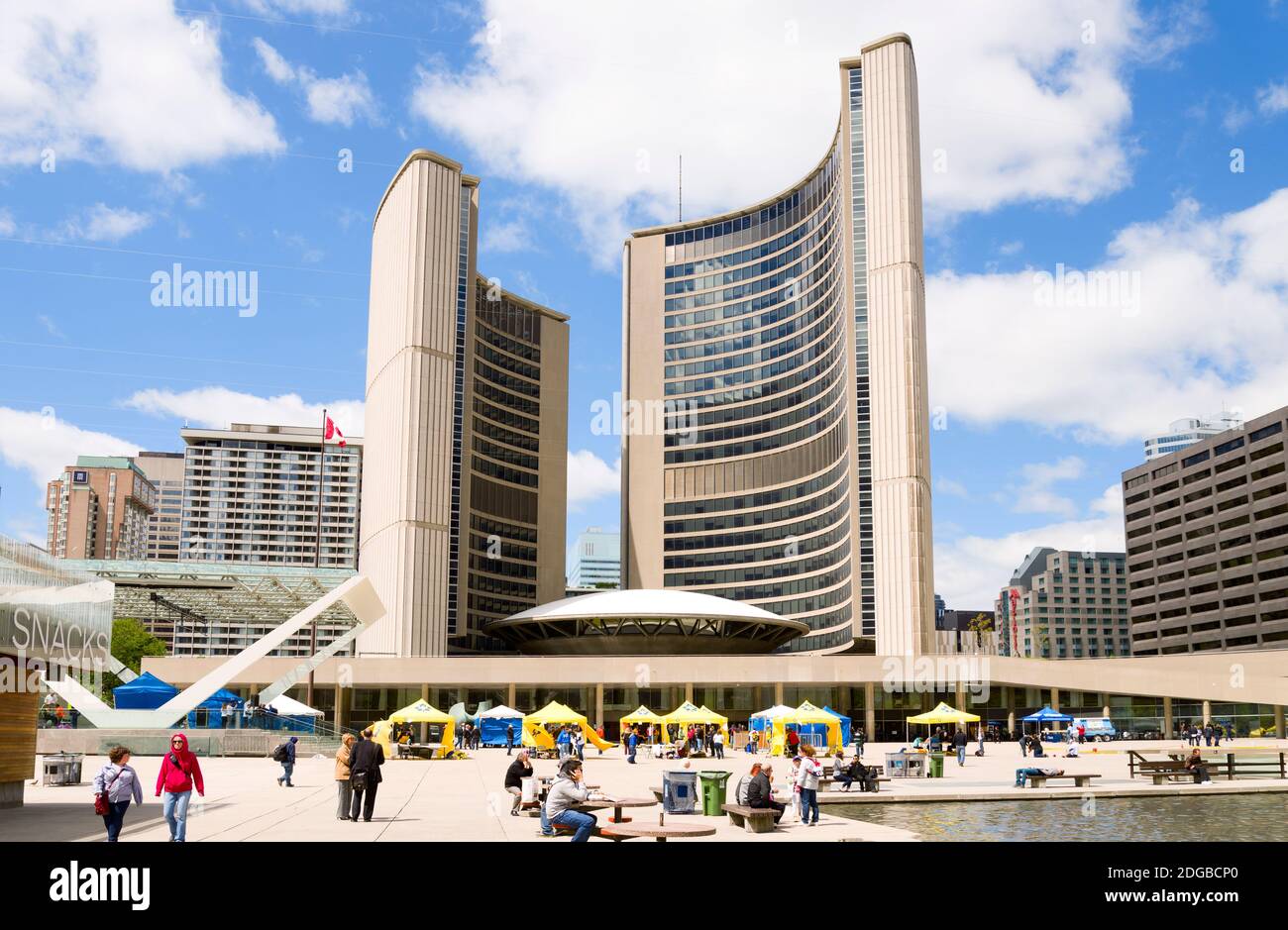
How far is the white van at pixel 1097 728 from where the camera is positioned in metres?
76.1

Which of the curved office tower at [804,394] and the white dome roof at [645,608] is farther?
the curved office tower at [804,394]

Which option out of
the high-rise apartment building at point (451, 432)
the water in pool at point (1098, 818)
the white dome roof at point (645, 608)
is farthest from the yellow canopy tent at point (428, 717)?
the high-rise apartment building at point (451, 432)

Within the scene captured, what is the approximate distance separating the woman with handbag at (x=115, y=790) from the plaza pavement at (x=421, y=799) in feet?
4.26

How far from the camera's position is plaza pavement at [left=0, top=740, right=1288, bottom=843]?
62.5 feet

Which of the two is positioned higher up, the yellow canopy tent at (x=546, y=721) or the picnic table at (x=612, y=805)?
the picnic table at (x=612, y=805)

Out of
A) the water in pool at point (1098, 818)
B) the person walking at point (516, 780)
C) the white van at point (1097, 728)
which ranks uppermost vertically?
the person walking at point (516, 780)

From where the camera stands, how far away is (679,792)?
22734 mm

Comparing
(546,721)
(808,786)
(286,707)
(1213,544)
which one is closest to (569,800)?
(808,786)

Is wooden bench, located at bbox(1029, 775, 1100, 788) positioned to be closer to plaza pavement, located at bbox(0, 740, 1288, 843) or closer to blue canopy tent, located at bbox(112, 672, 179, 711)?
plaza pavement, located at bbox(0, 740, 1288, 843)

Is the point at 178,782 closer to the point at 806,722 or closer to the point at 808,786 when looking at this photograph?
the point at 808,786

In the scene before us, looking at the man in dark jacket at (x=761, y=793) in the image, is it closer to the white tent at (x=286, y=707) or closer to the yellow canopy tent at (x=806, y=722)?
the yellow canopy tent at (x=806, y=722)

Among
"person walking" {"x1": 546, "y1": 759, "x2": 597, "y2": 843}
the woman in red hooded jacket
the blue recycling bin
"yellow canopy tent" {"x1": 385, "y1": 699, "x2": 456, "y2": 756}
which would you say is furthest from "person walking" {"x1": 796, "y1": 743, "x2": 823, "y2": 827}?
"yellow canopy tent" {"x1": 385, "y1": 699, "x2": 456, "y2": 756}
